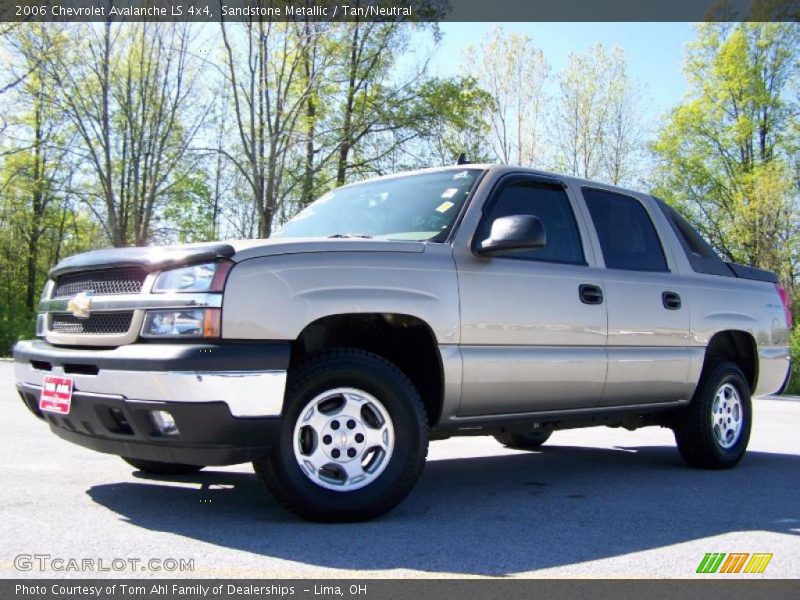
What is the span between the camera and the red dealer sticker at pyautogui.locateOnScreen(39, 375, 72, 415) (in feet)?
13.3

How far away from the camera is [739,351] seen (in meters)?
6.80

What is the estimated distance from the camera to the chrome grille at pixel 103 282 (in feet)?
13.4

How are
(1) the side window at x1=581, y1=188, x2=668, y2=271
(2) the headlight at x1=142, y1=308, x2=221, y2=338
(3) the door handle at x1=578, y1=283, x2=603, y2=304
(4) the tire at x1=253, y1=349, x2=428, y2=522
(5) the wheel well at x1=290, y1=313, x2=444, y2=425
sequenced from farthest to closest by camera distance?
(1) the side window at x1=581, y1=188, x2=668, y2=271
(3) the door handle at x1=578, y1=283, x2=603, y2=304
(5) the wheel well at x1=290, y1=313, x2=444, y2=425
(4) the tire at x1=253, y1=349, x2=428, y2=522
(2) the headlight at x1=142, y1=308, x2=221, y2=338

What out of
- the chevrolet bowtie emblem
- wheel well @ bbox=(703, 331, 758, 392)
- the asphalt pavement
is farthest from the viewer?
wheel well @ bbox=(703, 331, 758, 392)

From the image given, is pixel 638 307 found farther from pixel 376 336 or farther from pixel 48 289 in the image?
pixel 48 289

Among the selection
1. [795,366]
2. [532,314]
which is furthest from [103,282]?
[795,366]

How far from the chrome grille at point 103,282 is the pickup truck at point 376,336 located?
1 centimetres

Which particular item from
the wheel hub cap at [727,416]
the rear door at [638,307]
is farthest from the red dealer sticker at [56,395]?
the wheel hub cap at [727,416]

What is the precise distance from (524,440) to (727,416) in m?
1.75

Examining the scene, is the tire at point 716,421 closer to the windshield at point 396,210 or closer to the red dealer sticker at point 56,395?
the windshield at point 396,210

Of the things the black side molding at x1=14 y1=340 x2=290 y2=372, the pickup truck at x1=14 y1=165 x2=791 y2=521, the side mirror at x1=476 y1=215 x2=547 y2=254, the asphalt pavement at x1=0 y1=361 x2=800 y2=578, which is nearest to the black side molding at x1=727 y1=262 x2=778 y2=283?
the pickup truck at x1=14 y1=165 x2=791 y2=521

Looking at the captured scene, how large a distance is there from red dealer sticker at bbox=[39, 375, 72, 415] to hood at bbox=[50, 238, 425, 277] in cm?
60

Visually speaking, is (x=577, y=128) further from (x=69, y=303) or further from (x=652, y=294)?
(x=69, y=303)

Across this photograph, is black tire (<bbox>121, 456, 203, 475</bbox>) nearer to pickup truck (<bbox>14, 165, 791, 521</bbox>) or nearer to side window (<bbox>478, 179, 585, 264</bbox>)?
pickup truck (<bbox>14, 165, 791, 521</bbox>)
